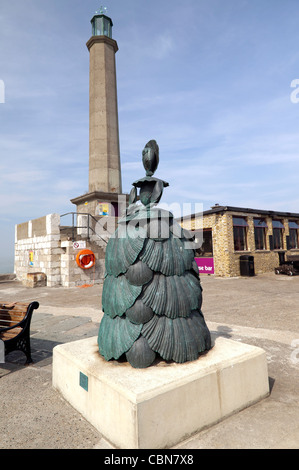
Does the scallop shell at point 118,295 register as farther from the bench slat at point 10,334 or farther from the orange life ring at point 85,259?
the orange life ring at point 85,259

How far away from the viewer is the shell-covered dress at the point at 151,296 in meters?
2.60

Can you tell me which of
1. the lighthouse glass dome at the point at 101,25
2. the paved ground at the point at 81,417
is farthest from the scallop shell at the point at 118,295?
the lighthouse glass dome at the point at 101,25

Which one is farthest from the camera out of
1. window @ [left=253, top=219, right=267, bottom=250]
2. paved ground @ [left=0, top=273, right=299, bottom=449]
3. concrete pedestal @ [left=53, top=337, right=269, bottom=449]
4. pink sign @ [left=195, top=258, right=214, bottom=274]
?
window @ [left=253, top=219, right=267, bottom=250]

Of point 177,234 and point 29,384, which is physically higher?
point 177,234

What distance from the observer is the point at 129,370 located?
2.49 m

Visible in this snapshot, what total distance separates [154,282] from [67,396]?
156 centimetres

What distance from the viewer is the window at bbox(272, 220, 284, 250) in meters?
18.8

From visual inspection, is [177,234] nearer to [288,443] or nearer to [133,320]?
[133,320]

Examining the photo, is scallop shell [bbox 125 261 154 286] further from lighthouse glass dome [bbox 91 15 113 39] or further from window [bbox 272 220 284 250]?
lighthouse glass dome [bbox 91 15 113 39]

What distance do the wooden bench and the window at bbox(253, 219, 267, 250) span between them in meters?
16.2

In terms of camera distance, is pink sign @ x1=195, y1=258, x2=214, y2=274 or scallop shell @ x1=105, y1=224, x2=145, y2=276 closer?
scallop shell @ x1=105, y1=224, x2=145, y2=276

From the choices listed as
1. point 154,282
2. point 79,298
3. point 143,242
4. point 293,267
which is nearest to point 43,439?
point 154,282

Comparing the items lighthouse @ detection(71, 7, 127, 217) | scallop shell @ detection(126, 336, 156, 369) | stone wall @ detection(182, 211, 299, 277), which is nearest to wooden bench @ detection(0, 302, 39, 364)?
scallop shell @ detection(126, 336, 156, 369)

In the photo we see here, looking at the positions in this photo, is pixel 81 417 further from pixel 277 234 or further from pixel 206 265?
pixel 277 234
